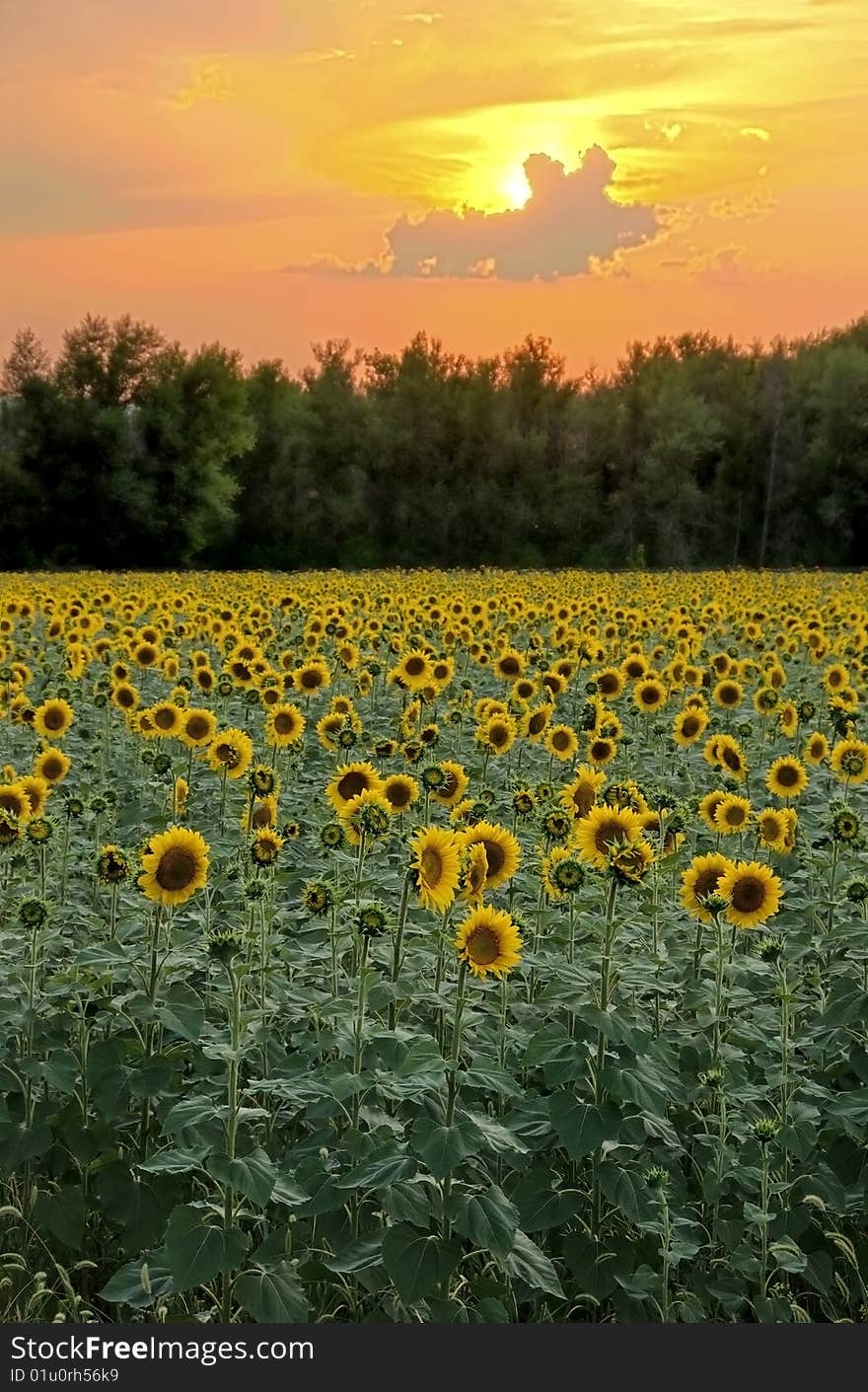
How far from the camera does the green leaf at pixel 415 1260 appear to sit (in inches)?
155

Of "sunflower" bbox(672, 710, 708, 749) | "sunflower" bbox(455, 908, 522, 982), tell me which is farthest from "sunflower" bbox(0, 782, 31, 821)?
"sunflower" bbox(672, 710, 708, 749)

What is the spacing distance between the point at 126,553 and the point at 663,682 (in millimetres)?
45958

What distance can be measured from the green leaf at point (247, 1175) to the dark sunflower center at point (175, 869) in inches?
41.4

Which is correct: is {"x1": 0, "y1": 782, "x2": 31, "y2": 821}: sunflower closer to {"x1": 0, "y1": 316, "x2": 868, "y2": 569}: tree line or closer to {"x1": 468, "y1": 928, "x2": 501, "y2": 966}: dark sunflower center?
{"x1": 468, "y1": 928, "x2": 501, "y2": 966}: dark sunflower center

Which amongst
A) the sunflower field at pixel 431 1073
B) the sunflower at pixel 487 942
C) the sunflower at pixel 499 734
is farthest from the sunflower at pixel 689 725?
the sunflower at pixel 487 942

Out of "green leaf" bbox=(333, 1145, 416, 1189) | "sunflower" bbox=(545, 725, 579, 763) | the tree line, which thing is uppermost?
the tree line

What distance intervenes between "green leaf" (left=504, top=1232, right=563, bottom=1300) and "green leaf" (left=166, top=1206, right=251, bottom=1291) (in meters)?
0.73

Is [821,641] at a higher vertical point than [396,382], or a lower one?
lower

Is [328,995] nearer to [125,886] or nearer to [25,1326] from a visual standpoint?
[25,1326]

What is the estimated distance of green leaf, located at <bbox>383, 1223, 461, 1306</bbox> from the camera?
12.9 feet

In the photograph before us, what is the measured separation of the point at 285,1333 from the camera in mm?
3768

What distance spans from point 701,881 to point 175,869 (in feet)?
6.33

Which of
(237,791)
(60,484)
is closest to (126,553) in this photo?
(60,484)

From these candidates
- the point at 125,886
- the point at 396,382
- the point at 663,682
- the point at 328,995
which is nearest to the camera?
the point at 328,995
